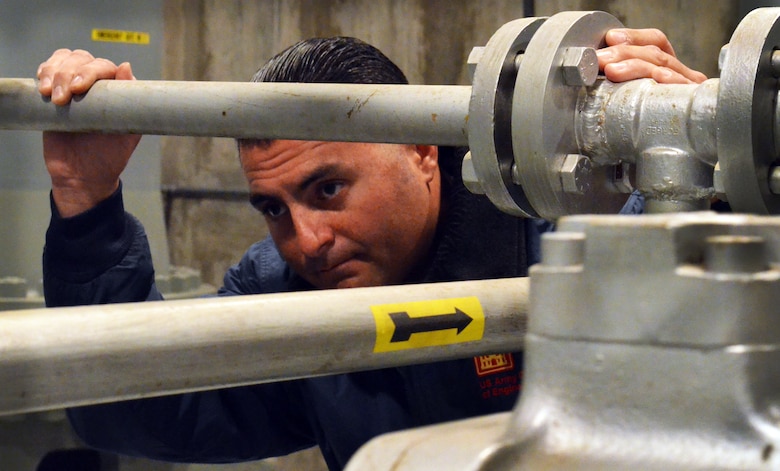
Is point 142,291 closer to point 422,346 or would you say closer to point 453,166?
point 453,166

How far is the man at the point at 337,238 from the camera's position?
4.07 ft

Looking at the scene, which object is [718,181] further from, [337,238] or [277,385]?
[277,385]

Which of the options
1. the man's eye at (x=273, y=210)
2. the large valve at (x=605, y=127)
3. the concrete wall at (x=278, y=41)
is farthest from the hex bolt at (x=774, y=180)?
the concrete wall at (x=278, y=41)

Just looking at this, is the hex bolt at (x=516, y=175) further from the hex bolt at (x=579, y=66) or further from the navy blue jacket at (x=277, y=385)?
the navy blue jacket at (x=277, y=385)

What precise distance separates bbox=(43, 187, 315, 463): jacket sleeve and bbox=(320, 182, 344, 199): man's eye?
0.94ft

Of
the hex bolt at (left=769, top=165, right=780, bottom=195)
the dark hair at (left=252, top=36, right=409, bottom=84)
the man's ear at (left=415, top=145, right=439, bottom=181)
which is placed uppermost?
the dark hair at (left=252, top=36, right=409, bottom=84)

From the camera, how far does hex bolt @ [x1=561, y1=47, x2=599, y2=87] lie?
57 centimetres

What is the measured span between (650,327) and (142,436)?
4.12ft

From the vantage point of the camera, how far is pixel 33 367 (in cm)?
39

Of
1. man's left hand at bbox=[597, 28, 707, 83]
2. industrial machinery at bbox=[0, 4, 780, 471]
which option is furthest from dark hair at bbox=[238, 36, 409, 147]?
man's left hand at bbox=[597, 28, 707, 83]

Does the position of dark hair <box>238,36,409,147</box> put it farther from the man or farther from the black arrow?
the black arrow

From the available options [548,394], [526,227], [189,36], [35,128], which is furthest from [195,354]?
[189,36]

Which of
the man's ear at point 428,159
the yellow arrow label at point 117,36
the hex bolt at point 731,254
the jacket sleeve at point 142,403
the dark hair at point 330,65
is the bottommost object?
the jacket sleeve at point 142,403

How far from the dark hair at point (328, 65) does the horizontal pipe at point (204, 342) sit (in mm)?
802
